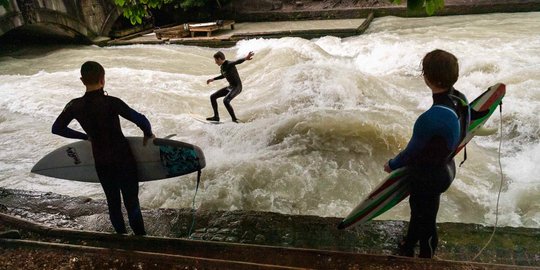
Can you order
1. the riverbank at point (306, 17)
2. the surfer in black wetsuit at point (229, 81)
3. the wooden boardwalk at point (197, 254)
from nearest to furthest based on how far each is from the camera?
the wooden boardwalk at point (197, 254) < the surfer in black wetsuit at point (229, 81) < the riverbank at point (306, 17)

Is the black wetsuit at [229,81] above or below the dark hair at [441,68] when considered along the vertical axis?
below

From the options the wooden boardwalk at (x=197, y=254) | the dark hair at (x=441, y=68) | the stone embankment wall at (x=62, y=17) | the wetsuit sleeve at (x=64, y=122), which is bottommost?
the wooden boardwalk at (x=197, y=254)

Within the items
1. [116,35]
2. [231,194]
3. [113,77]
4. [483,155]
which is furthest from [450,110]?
[116,35]

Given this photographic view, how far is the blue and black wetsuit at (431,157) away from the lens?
2.01 metres

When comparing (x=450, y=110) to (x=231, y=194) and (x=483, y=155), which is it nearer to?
(x=231, y=194)

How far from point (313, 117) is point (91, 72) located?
160 inches

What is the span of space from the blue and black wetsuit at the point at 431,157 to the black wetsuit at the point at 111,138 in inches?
71.3

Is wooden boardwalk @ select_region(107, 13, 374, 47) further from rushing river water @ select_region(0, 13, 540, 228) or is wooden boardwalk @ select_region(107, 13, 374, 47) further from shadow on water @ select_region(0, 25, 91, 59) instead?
shadow on water @ select_region(0, 25, 91, 59)

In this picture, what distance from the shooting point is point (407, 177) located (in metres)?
2.35

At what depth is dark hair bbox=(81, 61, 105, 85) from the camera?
247cm

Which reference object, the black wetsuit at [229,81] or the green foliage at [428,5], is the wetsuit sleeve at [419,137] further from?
the black wetsuit at [229,81]

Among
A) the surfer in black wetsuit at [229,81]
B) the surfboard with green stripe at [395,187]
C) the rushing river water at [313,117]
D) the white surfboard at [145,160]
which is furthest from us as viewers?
the surfer in black wetsuit at [229,81]

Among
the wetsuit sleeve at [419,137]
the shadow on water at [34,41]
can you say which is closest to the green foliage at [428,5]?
the wetsuit sleeve at [419,137]

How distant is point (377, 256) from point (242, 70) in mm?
8513
